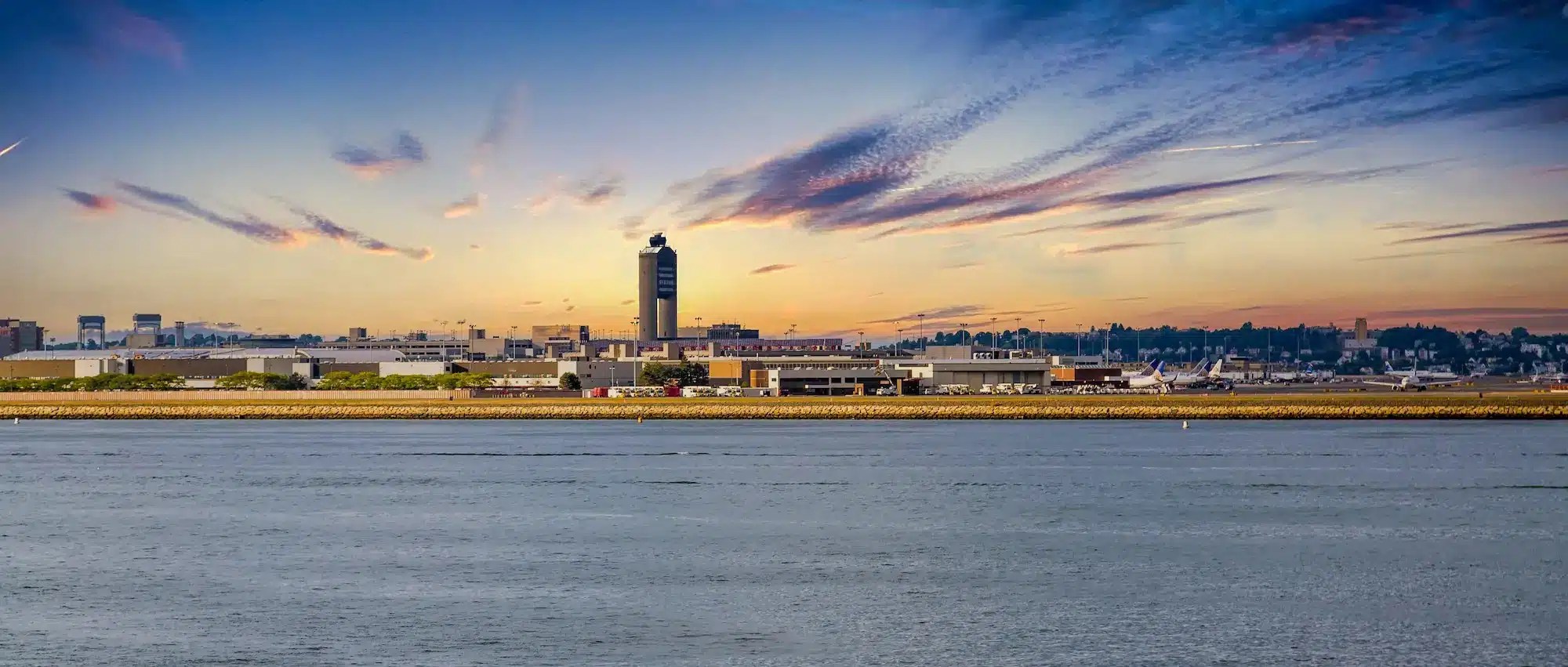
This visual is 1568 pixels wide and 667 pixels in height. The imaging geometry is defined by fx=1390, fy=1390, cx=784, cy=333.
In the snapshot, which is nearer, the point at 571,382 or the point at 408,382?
the point at 408,382

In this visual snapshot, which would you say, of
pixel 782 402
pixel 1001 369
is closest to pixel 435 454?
pixel 782 402

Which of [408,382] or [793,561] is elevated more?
[408,382]

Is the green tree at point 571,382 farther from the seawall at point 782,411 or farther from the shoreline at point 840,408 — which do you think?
the seawall at point 782,411

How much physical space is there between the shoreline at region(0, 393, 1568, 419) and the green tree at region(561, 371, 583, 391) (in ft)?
118

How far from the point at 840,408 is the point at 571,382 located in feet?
241

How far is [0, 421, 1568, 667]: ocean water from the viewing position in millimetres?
22234

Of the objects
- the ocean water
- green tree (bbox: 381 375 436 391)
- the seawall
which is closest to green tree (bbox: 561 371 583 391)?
green tree (bbox: 381 375 436 391)

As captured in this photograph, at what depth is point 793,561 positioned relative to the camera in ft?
102

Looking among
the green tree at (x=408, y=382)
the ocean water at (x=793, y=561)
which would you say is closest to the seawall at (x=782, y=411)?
the green tree at (x=408, y=382)

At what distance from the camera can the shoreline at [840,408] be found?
107938 mm

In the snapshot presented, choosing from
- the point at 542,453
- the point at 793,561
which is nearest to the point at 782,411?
the point at 542,453

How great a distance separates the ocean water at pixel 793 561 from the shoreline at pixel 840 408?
148 feet

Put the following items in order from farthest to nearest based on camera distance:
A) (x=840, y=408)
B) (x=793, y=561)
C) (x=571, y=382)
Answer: (x=571, y=382) → (x=840, y=408) → (x=793, y=561)

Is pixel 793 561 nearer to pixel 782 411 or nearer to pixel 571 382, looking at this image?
pixel 782 411
